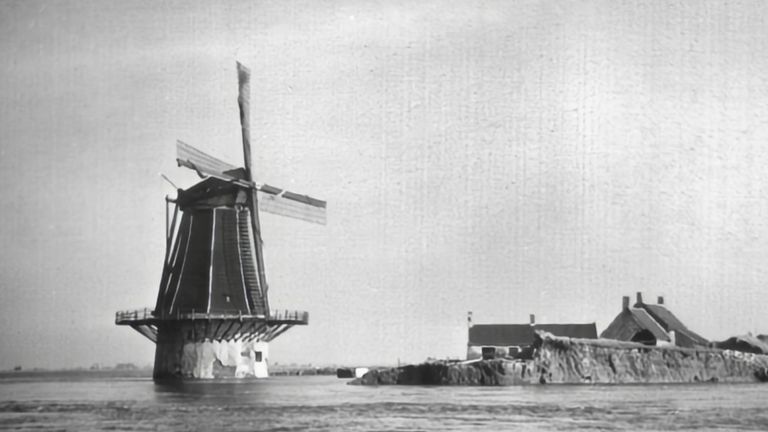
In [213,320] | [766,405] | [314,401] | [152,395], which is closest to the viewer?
[766,405]

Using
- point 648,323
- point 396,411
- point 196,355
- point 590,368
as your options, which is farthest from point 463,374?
point 396,411

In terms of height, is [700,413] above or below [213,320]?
below

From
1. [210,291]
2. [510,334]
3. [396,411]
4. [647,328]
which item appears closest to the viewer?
[396,411]

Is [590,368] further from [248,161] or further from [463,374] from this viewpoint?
[248,161]

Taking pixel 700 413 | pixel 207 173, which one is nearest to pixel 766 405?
pixel 700 413

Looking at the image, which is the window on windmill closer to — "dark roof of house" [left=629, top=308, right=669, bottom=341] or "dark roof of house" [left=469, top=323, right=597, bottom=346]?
"dark roof of house" [left=469, top=323, right=597, bottom=346]

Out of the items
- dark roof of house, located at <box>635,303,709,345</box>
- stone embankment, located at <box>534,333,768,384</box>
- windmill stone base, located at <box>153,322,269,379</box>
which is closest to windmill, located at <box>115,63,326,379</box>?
windmill stone base, located at <box>153,322,269,379</box>

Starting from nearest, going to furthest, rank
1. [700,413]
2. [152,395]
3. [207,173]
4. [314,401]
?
[700,413], [314,401], [152,395], [207,173]

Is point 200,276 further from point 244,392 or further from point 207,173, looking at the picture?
point 244,392
